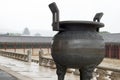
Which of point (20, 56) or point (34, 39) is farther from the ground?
point (34, 39)

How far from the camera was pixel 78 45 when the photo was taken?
18.0 ft

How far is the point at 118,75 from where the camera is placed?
993 cm

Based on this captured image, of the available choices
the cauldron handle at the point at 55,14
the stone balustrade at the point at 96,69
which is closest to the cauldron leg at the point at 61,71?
the cauldron handle at the point at 55,14

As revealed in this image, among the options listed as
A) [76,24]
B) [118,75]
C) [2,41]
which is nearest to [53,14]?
[76,24]

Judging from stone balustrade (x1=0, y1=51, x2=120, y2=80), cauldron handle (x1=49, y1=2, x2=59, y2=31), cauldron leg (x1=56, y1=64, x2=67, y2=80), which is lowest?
stone balustrade (x1=0, y1=51, x2=120, y2=80)

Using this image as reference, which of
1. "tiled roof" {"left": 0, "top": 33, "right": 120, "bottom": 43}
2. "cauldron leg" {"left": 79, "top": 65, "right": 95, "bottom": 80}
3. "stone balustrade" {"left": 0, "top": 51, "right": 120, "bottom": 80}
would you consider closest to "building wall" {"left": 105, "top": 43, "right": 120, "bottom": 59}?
"tiled roof" {"left": 0, "top": 33, "right": 120, "bottom": 43}

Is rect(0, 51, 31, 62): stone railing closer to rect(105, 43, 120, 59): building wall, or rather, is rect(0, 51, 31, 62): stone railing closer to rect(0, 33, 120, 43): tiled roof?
rect(0, 33, 120, 43): tiled roof

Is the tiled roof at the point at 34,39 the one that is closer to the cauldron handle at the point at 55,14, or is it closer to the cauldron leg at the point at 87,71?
the cauldron leg at the point at 87,71

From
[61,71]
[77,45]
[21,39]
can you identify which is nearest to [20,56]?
[21,39]

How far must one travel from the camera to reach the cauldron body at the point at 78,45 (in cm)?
549

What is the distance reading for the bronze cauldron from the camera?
550 cm

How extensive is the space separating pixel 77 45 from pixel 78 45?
0.07 feet

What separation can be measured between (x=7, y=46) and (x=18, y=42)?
192 centimetres

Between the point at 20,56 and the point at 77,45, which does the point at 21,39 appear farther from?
the point at 77,45
